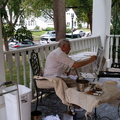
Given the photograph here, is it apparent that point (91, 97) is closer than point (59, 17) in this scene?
Yes

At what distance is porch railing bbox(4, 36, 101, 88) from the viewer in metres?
3.07

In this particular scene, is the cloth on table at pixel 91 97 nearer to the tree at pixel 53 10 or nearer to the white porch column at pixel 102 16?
the white porch column at pixel 102 16

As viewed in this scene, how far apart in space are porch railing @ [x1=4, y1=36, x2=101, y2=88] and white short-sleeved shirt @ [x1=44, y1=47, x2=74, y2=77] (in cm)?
57

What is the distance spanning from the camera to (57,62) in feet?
9.29

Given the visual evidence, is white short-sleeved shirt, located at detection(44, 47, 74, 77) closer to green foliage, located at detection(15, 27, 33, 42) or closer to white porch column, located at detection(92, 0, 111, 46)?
green foliage, located at detection(15, 27, 33, 42)

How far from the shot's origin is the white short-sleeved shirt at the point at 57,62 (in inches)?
108

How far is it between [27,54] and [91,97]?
72.8 inches

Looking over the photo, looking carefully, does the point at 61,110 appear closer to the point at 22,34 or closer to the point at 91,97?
the point at 91,97

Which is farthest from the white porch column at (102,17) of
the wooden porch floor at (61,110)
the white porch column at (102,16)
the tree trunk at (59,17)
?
the wooden porch floor at (61,110)

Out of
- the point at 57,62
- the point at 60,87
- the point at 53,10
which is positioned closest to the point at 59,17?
the point at 53,10

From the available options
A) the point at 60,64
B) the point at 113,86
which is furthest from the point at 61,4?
the point at 113,86

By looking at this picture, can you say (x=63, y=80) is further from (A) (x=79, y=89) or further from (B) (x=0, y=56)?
(B) (x=0, y=56)

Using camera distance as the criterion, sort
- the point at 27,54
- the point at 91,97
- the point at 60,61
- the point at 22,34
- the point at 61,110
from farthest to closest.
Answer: the point at 22,34 → the point at 27,54 → the point at 61,110 → the point at 60,61 → the point at 91,97

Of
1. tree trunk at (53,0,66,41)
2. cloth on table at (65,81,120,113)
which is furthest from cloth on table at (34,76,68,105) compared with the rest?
tree trunk at (53,0,66,41)
